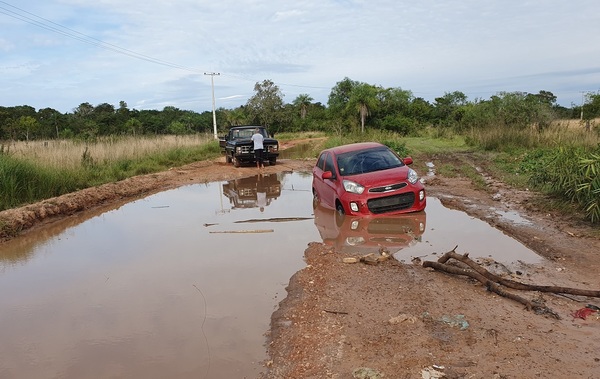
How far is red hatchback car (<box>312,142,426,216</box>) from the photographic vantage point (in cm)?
909

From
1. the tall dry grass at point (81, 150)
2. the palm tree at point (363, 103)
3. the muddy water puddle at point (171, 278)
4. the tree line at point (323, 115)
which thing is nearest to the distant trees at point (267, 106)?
the tree line at point (323, 115)

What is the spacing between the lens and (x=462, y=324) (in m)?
4.36

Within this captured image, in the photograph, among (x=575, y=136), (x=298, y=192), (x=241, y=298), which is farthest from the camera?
(x=575, y=136)

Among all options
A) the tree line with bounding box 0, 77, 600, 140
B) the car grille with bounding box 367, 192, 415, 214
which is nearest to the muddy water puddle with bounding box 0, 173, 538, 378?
the car grille with bounding box 367, 192, 415, 214

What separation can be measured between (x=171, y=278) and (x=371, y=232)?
359cm

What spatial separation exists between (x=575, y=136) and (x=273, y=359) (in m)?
20.2

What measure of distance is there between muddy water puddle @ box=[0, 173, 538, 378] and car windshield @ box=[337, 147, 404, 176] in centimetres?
112

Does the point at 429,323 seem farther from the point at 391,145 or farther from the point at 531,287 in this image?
the point at 391,145

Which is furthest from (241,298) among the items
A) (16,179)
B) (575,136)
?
(575,136)

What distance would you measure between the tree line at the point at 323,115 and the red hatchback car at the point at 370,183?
68.7ft

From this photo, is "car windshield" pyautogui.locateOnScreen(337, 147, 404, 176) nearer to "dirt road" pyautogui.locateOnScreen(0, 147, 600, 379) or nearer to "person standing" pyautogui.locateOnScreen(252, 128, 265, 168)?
"dirt road" pyautogui.locateOnScreen(0, 147, 600, 379)

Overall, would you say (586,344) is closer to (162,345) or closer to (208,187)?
(162,345)

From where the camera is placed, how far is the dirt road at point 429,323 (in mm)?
3645

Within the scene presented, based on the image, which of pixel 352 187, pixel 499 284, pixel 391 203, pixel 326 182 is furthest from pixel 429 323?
pixel 326 182
